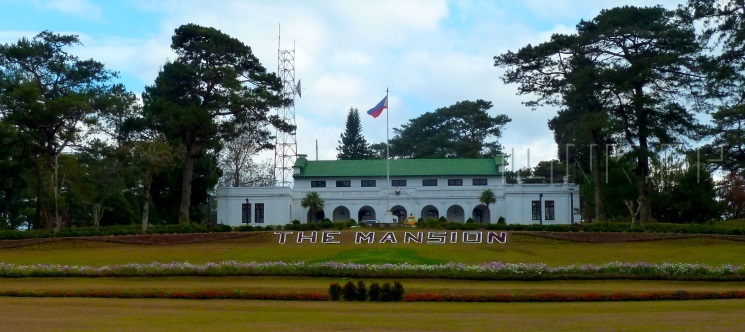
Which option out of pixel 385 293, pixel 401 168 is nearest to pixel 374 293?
pixel 385 293

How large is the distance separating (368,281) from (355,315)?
36.8 feet

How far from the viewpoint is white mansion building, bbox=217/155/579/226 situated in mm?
69812

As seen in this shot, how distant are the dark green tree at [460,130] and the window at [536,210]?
91.0 ft

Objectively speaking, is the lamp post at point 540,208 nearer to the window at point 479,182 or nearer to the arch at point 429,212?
the window at point 479,182

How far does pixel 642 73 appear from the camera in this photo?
5331 centimetres

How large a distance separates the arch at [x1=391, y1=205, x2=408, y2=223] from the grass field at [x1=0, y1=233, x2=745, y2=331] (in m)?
24.1

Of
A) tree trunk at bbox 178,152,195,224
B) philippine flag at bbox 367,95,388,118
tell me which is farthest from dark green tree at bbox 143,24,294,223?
philippine flag at bbox 367,95,388,118

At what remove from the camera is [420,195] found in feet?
236

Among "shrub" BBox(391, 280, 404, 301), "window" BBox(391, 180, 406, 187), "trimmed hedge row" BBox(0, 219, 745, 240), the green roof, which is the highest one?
the green roof

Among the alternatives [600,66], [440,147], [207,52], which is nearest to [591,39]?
[600,66]

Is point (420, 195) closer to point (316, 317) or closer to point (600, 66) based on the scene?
point (600, 66)

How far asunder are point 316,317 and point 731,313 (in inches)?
371

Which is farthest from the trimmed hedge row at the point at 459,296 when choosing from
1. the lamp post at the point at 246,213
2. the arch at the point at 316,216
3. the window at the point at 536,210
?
the arch at the point at 316,216

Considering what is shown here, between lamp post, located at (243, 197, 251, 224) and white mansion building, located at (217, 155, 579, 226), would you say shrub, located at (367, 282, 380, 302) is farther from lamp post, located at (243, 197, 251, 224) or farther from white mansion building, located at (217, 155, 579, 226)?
lamp post, located at (243, 197, 251, 224)
